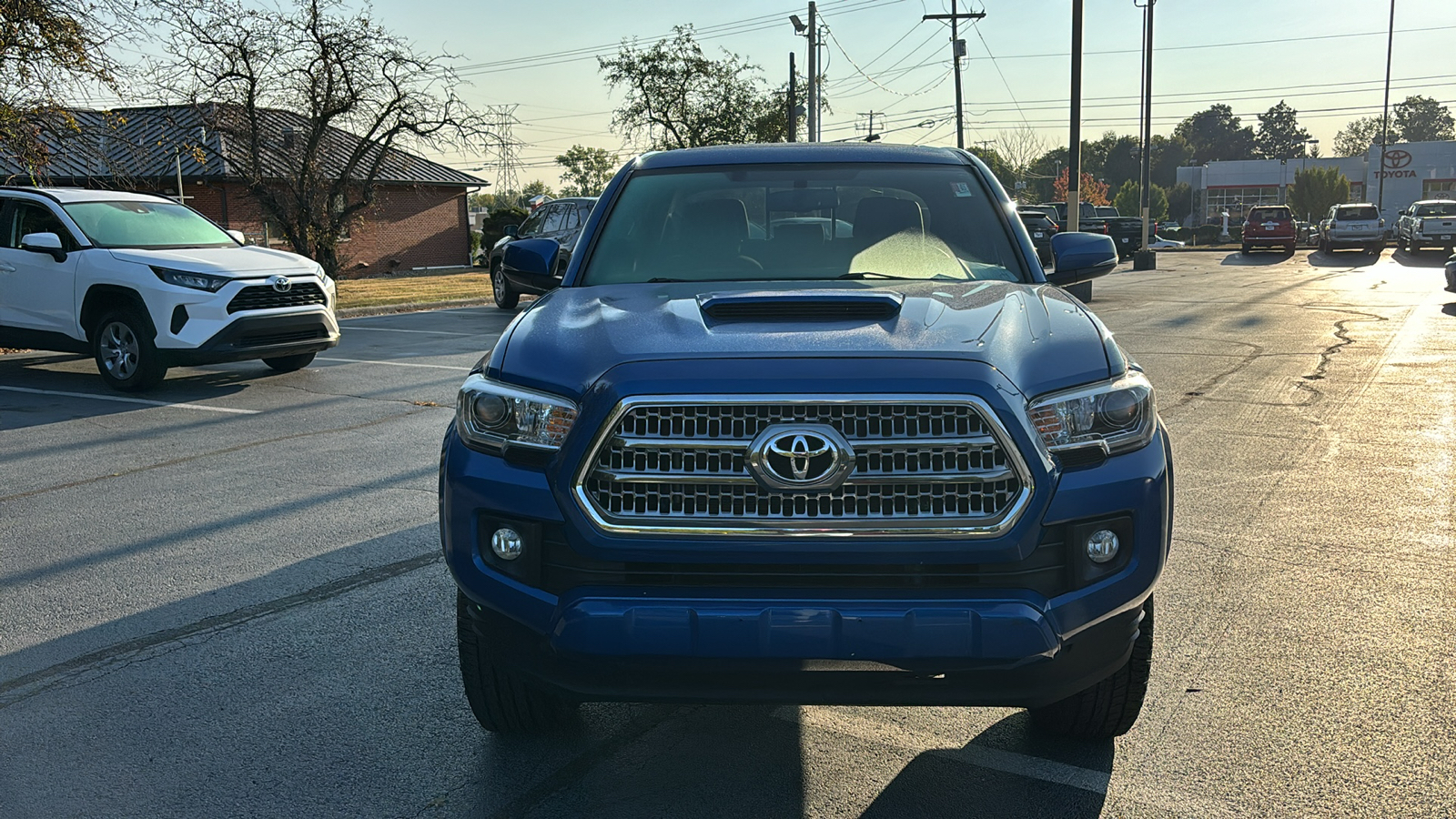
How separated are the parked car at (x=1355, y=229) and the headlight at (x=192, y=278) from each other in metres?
39.2

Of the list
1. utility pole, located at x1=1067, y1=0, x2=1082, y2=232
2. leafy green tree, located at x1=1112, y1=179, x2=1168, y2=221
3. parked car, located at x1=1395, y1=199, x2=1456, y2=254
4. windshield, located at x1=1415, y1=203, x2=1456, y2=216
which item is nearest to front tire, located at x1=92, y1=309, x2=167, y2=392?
utility pole, located at x1=1067, y1=0, x2=1082, y2=232

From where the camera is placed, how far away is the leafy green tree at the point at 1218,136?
576 ft

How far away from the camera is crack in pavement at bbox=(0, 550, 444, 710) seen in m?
Answer: 3.99

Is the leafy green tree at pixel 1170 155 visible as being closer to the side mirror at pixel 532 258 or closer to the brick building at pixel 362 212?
the brick building at pixel 362 212

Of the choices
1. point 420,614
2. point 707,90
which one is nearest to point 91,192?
point 420,614

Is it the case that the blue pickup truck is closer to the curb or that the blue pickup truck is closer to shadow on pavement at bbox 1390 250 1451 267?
the curb

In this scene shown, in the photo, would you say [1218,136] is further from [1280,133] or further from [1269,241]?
[1269,241]

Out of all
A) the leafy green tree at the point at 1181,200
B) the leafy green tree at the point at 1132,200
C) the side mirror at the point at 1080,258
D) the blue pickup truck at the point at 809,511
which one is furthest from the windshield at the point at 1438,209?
the leafy green tree at the point at 1181,200

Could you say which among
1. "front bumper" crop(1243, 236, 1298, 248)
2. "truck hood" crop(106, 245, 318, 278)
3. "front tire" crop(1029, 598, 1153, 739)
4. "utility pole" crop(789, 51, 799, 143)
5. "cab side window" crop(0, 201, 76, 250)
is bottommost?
"front bumper" crop(1243, 236, 1298, 248)

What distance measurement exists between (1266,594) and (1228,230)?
77786mm

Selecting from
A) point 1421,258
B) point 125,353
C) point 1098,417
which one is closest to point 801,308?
point 1098,417

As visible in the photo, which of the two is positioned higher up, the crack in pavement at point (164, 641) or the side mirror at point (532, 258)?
the side mirror at point (532, 258)

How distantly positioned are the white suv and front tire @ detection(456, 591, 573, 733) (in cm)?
810

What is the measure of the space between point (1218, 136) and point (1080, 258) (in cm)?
19393
